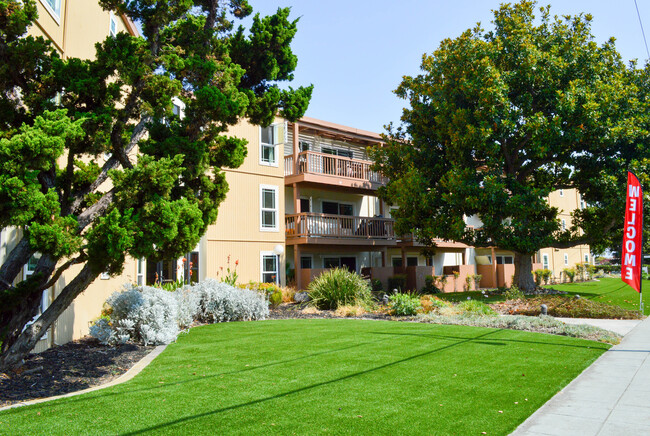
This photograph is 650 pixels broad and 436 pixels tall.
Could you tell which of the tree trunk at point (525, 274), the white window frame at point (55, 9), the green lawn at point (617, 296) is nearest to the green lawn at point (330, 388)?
the white window frame at point (55, 9)

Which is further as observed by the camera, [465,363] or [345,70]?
[345,70]

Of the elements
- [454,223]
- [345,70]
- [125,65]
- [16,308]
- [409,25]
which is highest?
[409,25]

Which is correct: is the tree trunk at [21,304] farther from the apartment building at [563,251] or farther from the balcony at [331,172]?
the apartment building at [563,251]

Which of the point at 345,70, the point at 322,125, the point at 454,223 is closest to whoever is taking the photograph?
the point at 345,70

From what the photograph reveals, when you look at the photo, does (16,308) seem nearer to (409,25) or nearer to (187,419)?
(187,419)

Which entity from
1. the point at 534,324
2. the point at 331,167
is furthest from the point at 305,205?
the point at 534,324

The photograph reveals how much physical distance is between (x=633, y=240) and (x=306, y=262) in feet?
45.2

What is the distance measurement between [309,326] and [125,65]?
7433 mm

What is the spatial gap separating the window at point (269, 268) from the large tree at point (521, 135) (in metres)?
5.66

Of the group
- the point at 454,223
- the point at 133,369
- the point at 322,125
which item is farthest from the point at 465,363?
the point at 322,125

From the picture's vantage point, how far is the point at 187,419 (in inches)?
196

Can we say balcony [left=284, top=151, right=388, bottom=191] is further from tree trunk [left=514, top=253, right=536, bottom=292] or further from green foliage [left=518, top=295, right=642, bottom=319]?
green foliage [left=518, top=295, right=642, bottom=319]

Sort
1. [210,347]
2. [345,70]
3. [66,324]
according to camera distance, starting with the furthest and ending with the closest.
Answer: [345,70] < [66,324] < [210,347]

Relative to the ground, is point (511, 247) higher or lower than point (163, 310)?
higher
